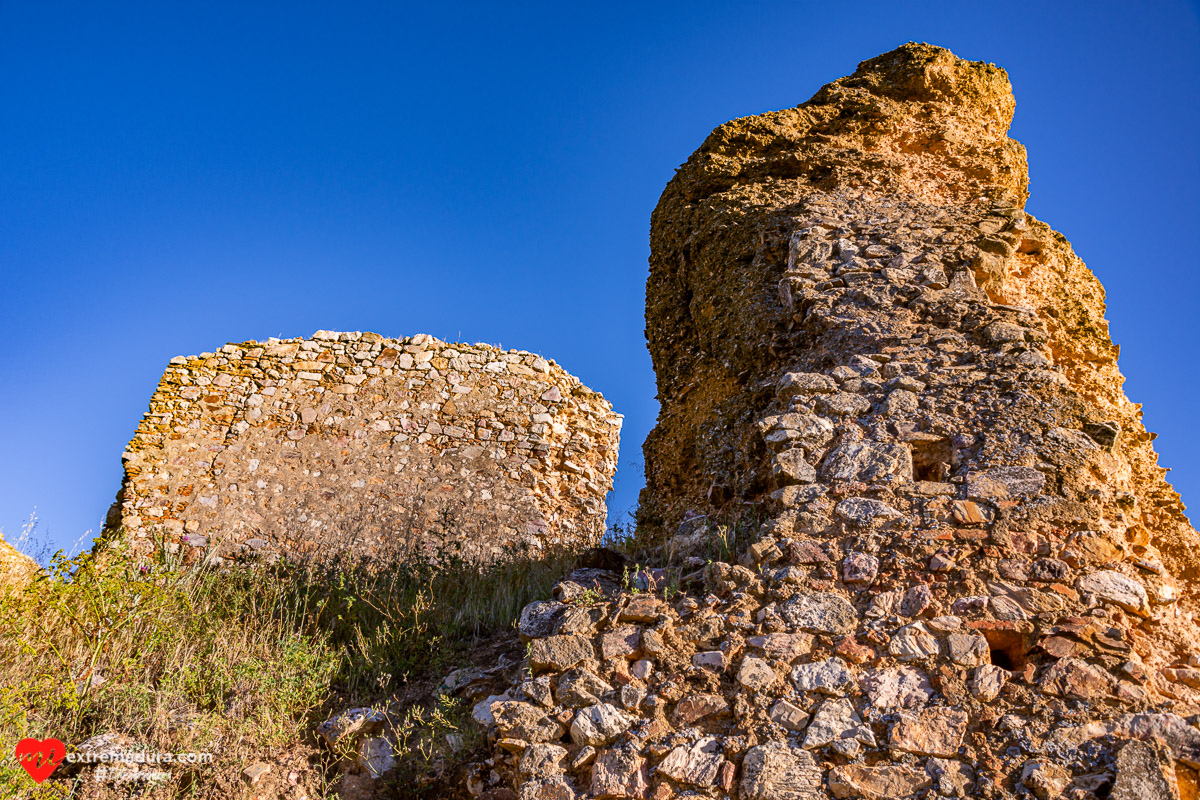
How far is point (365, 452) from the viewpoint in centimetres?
868

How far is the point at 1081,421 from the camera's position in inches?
135

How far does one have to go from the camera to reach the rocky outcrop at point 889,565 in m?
2.53

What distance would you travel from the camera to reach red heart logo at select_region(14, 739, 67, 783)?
3107 mm

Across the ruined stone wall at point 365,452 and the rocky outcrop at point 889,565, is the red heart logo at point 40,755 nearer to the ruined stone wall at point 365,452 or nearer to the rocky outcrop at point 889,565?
the rocky outcrop at point 889,565

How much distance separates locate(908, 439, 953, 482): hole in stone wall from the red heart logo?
12.8ft

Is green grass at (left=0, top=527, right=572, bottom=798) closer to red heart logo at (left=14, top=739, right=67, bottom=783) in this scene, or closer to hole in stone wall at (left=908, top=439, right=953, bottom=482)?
red heart logo at (left=14, top=739, right=67, bottom=783)

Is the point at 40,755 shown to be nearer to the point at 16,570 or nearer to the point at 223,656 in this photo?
the point at 223,656

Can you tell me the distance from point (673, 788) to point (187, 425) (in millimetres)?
7879

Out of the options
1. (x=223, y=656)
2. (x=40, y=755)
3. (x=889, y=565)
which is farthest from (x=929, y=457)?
(x=40, y=755)

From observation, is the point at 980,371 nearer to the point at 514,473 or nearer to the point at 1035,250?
the point at 1035,250

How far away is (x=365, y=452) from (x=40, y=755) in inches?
220

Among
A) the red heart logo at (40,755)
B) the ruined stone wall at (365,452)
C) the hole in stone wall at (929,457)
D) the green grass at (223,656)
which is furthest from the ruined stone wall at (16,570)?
the hole in stone wall at (929,457)

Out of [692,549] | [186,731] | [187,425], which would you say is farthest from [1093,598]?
[187,425]

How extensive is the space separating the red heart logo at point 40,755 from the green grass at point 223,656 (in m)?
0.04
